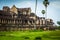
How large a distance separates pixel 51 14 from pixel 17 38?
76 centimetres

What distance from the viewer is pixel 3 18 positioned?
3.59 m

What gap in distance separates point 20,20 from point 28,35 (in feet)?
1.04

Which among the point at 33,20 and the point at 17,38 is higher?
the point at 33,20

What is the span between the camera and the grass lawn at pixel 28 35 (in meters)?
3.50

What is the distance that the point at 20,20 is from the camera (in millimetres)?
3611

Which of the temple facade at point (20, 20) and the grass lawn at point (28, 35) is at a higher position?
the temple facade at point (20, 20)

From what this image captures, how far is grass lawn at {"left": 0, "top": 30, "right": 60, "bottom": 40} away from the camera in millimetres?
3498

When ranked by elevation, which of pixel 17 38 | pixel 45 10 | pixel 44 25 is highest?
pixel 45 10

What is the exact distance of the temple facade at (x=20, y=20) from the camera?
3.57 metres

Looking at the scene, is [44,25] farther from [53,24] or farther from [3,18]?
[3,18]

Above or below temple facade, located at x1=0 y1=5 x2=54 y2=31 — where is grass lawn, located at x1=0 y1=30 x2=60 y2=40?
below

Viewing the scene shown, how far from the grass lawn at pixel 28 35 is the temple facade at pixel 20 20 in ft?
0.30

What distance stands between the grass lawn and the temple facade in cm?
9

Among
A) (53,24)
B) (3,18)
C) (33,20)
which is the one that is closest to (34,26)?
(33,20)
